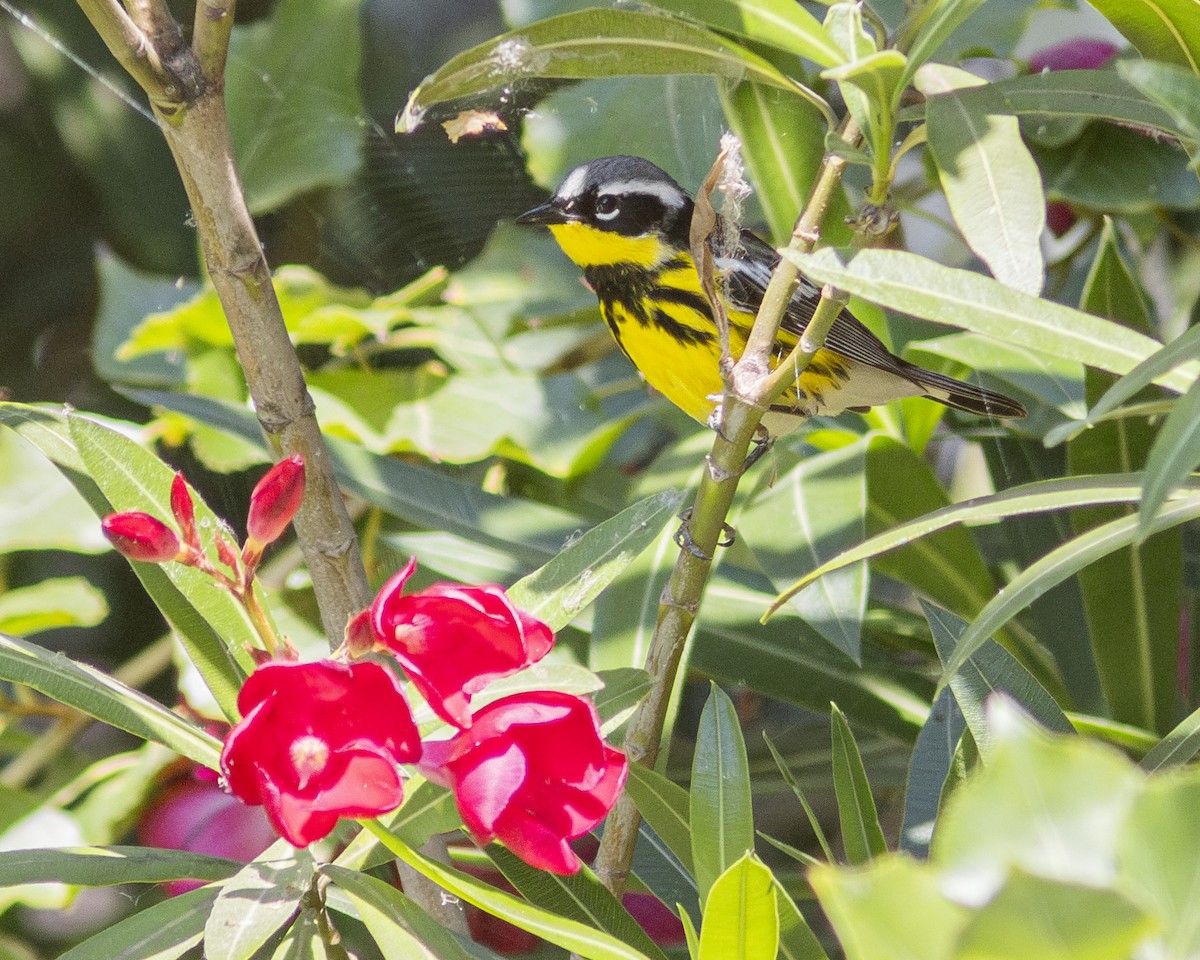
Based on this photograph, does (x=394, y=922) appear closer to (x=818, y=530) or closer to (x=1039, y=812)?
(x=1039, y=812)

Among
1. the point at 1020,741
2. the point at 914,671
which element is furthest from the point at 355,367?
the point at 1020,741

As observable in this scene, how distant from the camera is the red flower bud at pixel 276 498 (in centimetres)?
49

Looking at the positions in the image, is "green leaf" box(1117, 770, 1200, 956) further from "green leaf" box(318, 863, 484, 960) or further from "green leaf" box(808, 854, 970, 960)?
"green leaf" box(318, 863, 484, 960)

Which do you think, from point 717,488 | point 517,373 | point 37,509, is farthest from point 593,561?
point 37,509

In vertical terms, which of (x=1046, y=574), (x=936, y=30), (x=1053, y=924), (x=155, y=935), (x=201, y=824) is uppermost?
(x=936, y=30)

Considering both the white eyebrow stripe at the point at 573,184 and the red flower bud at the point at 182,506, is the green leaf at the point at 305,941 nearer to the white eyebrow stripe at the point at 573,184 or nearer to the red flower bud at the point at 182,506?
the red flower bud at the point at 182,506

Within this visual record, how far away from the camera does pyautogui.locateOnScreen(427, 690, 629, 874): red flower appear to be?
17.7 inches

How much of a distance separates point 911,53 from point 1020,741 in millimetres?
332

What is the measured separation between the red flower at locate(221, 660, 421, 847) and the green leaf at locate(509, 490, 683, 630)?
12cm

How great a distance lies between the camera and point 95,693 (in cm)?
56

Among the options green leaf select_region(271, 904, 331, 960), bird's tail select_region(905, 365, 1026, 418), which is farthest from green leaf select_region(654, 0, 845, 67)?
bird's tail select_region(905, 365, 1026, 418)

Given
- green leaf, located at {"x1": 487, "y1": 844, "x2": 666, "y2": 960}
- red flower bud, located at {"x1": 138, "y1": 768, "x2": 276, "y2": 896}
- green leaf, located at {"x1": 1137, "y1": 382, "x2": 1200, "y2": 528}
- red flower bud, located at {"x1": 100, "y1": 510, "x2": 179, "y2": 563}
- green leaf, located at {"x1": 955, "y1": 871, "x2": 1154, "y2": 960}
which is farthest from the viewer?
red flower bud, located at {"x1": 138, "y1": 768, "x2": 276, "y2": 896}

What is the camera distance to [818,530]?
0.89m

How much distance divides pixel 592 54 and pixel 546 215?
16.1 inches
